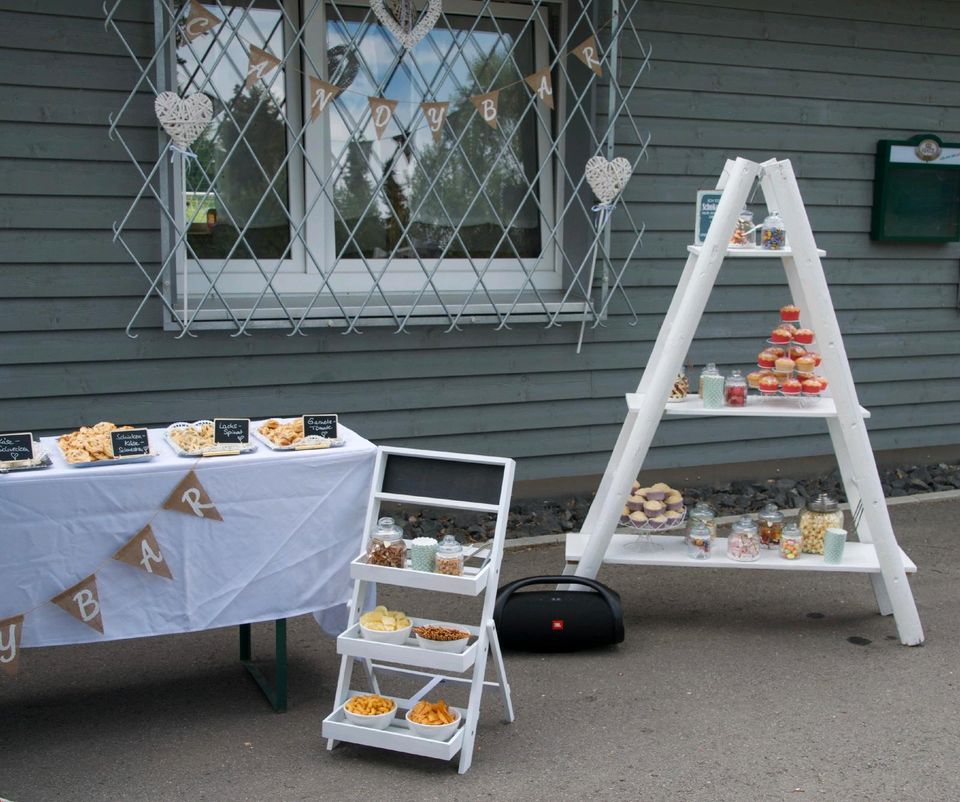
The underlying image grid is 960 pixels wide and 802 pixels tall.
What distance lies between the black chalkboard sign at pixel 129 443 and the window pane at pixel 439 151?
2.00 m

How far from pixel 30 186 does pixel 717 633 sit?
Answer: 10.9ft

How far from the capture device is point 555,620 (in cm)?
395

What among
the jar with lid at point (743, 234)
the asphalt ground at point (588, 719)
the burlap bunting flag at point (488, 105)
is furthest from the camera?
the burlap bunting flag at point (488, 105)

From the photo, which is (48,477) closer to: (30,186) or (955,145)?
(30,186)

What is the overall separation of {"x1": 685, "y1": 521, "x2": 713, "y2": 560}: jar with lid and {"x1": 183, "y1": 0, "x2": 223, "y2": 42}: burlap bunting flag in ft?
9.37

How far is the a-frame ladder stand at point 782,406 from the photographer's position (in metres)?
3.96

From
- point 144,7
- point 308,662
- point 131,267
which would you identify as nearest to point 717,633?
point 308,662

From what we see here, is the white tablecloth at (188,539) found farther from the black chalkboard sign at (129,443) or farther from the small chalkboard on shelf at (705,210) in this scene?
the small chalkboard on shelf at (705,210)

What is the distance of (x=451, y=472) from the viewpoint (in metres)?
3.49

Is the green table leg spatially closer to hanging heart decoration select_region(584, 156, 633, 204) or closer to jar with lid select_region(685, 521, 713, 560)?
jar with lid select_region(685, 521, 713, 560)

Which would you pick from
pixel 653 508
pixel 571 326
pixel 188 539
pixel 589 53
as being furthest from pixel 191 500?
pixel 589 53

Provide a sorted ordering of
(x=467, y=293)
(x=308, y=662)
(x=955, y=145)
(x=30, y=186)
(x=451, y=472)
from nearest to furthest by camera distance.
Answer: (x=451, y=472), (x=308, y=662), (x=30, y=186), (x=467, y=293), (x=955, y=145)

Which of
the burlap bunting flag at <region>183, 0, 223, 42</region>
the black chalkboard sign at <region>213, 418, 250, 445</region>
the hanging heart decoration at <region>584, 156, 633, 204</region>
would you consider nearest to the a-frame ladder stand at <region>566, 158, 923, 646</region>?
the hanging heart decoration at <region>584, 156, 633, 204</region>

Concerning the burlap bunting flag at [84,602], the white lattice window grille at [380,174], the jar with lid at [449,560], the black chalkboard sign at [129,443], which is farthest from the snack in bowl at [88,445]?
the white lattice window grille at [380,174]
